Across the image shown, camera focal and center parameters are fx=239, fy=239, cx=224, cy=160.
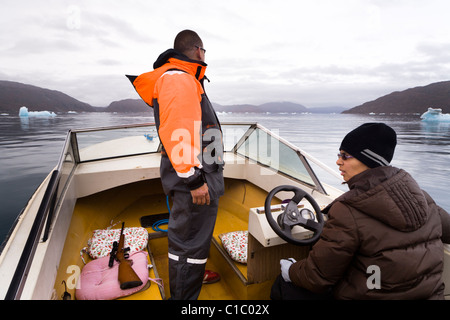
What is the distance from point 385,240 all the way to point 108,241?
2.07 meters

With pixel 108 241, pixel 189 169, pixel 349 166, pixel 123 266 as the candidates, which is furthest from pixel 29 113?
pixel 349 166

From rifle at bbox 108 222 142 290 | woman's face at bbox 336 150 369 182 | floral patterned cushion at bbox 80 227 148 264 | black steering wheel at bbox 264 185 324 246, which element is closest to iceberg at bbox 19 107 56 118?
floral patterned cushion at bbox 80 227 148 264

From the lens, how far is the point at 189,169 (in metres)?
1.23

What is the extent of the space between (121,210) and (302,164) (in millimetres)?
2302

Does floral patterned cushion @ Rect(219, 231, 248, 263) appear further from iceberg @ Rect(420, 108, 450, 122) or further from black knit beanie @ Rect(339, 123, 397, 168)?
iceberg @ Rect(420, 108, 450, 122)

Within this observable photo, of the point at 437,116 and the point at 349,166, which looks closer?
the point at 349,166

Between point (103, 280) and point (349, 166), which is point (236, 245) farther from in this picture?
point (349, 166)

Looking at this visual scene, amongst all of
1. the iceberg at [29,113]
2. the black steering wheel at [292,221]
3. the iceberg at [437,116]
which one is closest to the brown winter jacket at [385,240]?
the black steering wheel at [292,221]

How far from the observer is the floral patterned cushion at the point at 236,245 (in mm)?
1973

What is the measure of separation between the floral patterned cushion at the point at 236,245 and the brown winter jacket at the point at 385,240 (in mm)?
1065

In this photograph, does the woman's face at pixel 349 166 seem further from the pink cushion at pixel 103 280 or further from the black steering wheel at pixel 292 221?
the pink cushion at pixel 103 280

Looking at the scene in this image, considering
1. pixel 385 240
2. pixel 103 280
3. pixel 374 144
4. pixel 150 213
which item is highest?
pixel 374 144

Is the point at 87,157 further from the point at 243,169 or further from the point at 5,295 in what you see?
the point at 5,295
